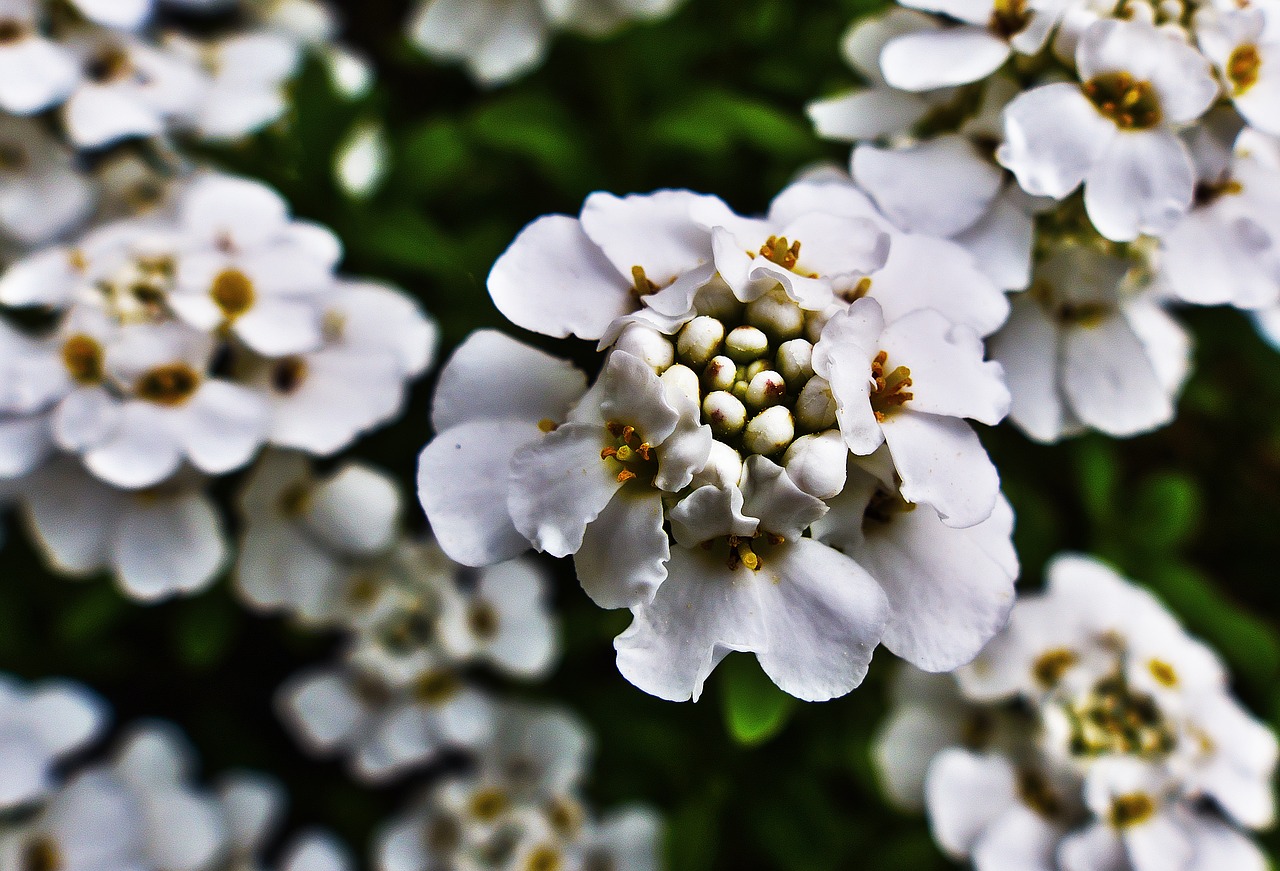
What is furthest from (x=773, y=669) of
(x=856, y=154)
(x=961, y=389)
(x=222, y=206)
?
(x=222, y=206)

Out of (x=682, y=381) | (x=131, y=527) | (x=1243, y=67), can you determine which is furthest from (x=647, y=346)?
(x=131, y=527)

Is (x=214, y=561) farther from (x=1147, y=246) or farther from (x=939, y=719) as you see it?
(x=1147, y=246)

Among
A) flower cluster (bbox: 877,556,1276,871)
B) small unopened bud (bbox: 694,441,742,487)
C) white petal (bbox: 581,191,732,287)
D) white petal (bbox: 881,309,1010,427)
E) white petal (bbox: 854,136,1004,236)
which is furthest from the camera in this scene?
flower cluster (bbox: 877,556,1276,871)

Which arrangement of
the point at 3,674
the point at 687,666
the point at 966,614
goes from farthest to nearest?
the point at 3,674 < the point at 966,614 < the point at 687,666

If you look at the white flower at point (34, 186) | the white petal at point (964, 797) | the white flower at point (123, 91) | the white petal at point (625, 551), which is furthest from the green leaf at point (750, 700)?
the white flower at point (34, 186)

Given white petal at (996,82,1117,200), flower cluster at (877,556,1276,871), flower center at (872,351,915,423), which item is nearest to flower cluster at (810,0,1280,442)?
white petal at (996,82,1117,200)

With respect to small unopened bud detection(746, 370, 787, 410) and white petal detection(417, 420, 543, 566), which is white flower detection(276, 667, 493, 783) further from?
small unopened bud detection(746, 370, 787, 410)
